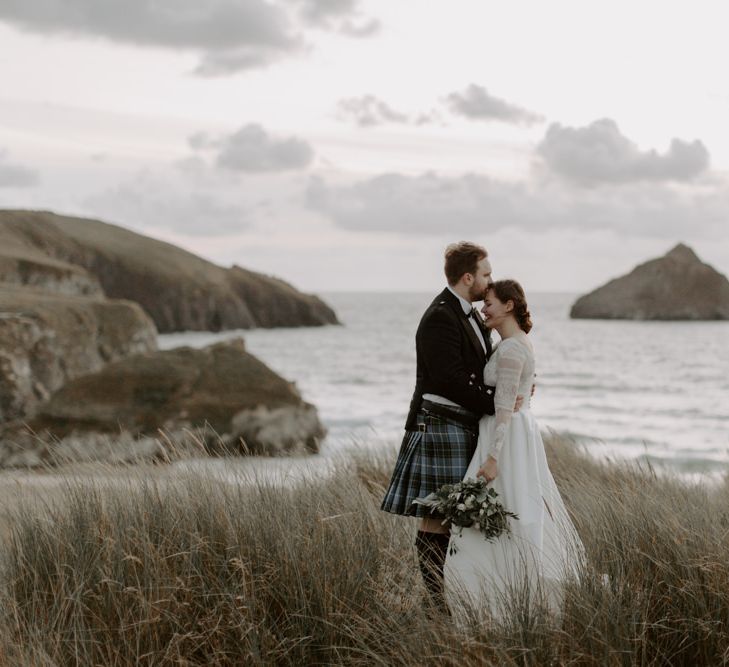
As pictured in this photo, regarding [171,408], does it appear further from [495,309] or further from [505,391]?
[505,391]

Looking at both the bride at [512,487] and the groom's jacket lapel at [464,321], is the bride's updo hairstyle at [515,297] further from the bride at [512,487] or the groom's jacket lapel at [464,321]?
the groom's jacket lapel at [464,321]

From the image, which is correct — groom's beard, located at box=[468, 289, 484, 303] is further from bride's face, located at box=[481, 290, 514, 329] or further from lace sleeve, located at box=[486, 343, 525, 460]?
lace sleeve, located at box=[486, 343, 525, 460]

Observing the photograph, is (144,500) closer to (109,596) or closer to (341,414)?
(109,596)

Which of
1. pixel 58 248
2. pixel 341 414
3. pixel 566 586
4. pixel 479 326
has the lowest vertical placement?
pixel 341 414

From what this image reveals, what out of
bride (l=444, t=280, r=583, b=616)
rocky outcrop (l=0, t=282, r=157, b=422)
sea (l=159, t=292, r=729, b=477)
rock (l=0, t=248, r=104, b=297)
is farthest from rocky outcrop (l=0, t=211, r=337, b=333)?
bride (l=444, t=280, r=583, b=616)

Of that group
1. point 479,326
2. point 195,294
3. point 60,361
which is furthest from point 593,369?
point 195,294

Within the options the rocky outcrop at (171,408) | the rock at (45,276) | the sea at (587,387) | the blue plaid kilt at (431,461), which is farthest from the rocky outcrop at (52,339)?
the blue plaid kilt at (431,461)

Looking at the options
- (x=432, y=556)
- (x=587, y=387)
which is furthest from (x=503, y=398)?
(x=587, y=387)

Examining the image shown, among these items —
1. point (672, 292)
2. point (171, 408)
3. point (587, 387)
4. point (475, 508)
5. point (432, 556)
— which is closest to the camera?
point (475, 508)

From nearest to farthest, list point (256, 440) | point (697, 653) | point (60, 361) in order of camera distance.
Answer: point (697, 653) < point (256, 440) < point (60, 361)

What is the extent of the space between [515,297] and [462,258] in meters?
0.36

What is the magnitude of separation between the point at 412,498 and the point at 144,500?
1423mm

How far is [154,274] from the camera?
7906 centimetres

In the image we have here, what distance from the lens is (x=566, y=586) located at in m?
3.97
